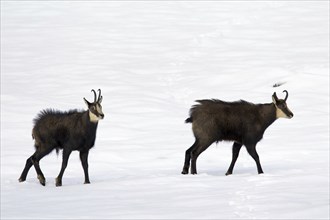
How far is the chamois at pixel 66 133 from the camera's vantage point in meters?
13.9

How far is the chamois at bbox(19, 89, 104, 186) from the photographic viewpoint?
13.9 m

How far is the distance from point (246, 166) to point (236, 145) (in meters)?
1.94

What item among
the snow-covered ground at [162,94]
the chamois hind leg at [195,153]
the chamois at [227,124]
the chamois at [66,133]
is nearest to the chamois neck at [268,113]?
the chamois at [227,124]

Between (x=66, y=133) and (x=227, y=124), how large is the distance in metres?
3.08

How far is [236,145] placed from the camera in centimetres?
1509

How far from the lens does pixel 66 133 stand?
46.0ft

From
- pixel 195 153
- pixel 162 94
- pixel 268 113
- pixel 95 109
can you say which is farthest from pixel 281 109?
pixel 162 94

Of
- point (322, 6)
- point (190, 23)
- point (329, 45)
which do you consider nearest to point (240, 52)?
point (329, 45)

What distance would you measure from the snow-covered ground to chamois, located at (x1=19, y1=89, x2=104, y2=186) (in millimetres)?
537

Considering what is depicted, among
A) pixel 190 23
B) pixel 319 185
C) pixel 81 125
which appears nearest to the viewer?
pixel 319 185

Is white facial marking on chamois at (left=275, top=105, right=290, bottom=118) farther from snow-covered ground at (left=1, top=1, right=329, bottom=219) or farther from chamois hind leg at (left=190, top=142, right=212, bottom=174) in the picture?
chamois hind leg at (left=190, top=142, right=212, bottom=174)

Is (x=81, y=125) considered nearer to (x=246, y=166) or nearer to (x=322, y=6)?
(x=246, y=166)

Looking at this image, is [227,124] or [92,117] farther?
[227,124]

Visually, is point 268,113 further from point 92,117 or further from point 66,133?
point 66,133
